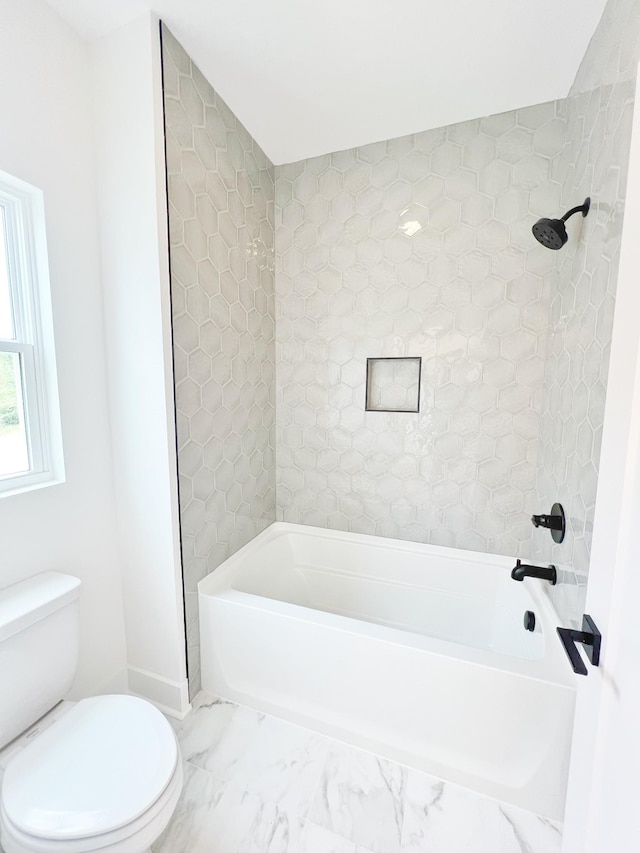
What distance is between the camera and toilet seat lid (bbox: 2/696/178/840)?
84 centimetres

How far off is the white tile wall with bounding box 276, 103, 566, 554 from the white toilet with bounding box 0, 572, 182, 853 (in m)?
1.31

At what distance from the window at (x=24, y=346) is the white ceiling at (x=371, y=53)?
691mm

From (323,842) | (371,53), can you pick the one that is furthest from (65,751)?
(371,53)

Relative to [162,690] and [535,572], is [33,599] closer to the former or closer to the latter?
[162,690]

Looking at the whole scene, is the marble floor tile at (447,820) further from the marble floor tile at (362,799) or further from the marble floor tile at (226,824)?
the marble floor tile at (226,824)

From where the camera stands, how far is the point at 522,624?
1.64 meters

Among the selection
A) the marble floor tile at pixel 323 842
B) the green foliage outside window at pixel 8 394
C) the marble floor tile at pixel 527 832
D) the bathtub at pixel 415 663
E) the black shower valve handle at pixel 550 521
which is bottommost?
the marble floor tile at pixel 323 842

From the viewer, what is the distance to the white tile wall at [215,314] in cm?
142

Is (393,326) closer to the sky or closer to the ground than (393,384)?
closer to the sky

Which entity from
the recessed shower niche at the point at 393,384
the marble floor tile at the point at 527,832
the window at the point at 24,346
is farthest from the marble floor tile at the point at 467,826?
the window at the point at 24,346

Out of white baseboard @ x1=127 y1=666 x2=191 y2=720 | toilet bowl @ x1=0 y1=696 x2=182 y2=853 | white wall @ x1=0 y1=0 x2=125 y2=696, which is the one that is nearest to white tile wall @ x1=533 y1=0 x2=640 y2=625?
toilet bowl @ x1=0 y1=696 x2=182 y2=853

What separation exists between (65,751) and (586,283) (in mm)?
2115

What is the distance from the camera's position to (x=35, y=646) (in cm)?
112

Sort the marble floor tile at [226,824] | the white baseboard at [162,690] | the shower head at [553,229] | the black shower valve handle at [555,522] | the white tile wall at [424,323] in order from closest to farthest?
the marble floor tile at [226,824] → the shower head at [553,229] → the black shower valve handle at [555,522] → the white baseboard at [162,690] → the white tile wall at [424,323]
